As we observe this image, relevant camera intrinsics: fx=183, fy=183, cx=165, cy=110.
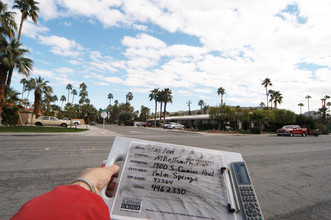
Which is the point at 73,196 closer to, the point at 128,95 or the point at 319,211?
the point at 319,211

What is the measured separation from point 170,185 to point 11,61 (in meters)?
24.9

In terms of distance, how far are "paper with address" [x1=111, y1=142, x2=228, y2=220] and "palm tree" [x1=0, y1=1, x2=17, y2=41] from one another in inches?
1050

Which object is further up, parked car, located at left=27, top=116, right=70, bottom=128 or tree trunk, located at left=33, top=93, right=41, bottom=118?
tree trunk, located at left=33, top=93, right=41, bottom=118

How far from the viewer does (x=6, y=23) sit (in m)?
19.9

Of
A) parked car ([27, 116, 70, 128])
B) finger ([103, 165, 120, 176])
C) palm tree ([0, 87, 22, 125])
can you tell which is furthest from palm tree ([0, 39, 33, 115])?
finger ([103, 165, 120, 176])

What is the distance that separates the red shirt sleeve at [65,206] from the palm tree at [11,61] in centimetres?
2428

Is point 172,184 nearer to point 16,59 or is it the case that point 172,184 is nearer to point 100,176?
point 100,176

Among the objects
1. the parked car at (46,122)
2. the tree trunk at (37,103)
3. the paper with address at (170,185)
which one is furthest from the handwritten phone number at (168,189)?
the tree trunk at (37,103)

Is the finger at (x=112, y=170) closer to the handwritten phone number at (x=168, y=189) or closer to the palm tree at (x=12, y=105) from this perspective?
the handwritten phone number at (x=168, y=189)

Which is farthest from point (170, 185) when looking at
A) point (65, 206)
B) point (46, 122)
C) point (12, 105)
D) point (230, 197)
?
point (46, 122)

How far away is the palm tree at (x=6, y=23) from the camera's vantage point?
1970 cm

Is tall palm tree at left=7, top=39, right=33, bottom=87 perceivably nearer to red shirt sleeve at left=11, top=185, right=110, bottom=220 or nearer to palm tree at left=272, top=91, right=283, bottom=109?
red shirt sleeve at left=11, top=185, right=110, bottom=220

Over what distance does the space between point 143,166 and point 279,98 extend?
66085 mm

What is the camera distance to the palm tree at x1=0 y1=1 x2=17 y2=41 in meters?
19.7
